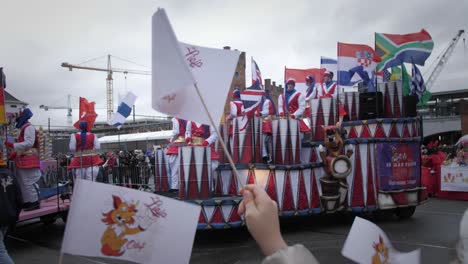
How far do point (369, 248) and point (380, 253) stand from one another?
86 millimetres

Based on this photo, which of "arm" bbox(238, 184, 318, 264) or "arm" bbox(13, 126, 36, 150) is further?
"arm" bbox(13, 126, 36, 150)

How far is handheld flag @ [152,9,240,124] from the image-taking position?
220 centimetres

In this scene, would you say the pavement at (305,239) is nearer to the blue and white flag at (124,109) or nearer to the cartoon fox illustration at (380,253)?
the blue and white flag at (124,109)

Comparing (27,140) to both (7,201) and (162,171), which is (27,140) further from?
(7,201)

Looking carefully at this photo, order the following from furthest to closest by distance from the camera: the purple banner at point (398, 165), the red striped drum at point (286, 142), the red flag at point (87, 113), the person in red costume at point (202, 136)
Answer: the red flag at point (87, 113) < the person in red costume at point (202, 136) < the purple banner at point (398, 165) < the red striped drum at point (286, 142)

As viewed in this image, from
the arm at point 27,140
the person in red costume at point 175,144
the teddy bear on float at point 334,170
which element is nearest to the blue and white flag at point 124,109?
the person in red costume at point 175,144

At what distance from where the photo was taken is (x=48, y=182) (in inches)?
414

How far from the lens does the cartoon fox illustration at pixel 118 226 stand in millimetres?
2074

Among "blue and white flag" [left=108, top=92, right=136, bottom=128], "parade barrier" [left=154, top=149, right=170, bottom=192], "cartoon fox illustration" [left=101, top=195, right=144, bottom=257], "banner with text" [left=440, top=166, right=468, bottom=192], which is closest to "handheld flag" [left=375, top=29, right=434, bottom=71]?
"banner with text" [left=440, top=166, right=468, bottom=192]

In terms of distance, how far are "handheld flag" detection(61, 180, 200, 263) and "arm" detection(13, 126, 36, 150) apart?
500 cm

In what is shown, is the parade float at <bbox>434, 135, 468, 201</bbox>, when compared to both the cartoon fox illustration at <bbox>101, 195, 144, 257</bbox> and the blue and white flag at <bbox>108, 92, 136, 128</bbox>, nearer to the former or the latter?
A: the blue and white flag at <bbox>108, 92, 136, 128</bbox>

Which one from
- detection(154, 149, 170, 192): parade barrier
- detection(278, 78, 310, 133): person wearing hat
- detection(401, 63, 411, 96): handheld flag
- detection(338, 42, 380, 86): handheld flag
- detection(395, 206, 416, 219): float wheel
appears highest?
detection(338, 42, 380, 86): handheld flag

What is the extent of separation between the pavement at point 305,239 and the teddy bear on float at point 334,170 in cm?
66

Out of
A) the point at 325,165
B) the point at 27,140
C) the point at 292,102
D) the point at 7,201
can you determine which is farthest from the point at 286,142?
the point at 7,201
